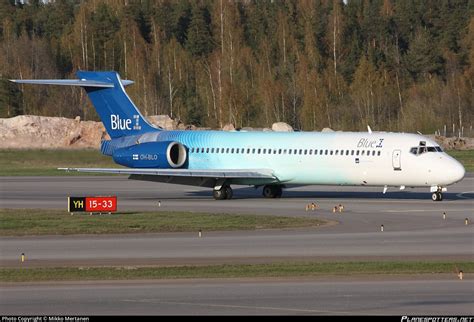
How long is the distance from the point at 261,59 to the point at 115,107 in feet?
225

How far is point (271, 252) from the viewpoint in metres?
26.3

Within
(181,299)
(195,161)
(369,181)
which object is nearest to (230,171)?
(195,161)

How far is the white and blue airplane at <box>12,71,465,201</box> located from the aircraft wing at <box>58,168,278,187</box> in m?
0.04

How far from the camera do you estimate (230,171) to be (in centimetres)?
4391

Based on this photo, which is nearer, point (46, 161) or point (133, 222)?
point (133, 222)

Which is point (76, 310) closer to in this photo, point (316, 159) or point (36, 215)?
point (36, 215)

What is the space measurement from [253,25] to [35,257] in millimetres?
102447

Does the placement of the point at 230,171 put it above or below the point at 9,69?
below

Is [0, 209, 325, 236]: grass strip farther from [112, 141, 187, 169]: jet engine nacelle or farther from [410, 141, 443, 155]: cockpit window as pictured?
[410, 141, 443, 155]: cockpit window

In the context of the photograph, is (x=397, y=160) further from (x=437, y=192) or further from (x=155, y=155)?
(x=155, y=155)

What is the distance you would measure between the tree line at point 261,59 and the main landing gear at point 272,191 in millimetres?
48098

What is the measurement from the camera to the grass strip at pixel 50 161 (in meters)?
65.5

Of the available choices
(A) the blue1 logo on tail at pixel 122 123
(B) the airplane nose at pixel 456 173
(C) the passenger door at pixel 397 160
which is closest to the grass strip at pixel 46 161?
(A) the blue1 logo on tail at pixel 122 123

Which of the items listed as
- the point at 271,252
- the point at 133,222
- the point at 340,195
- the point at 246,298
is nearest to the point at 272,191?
the point at 340,195
